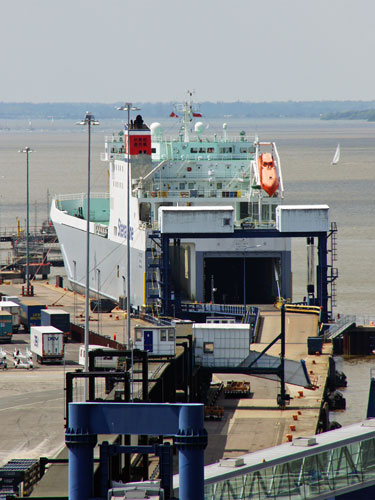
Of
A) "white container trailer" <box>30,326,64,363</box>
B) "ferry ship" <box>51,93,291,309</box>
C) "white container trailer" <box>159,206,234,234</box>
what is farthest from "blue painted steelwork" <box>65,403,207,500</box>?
"white container trailer" <box>159,206,234,234</box>

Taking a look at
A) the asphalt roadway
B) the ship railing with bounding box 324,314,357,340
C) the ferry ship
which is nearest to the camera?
the asphalt roadway

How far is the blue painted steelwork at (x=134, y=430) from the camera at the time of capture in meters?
22.9

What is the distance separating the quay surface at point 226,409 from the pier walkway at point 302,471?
4.18 m

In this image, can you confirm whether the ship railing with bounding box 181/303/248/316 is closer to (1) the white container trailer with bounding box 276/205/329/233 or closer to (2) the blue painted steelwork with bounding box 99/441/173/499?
(1) the white container trailer with bounding box 276/205/329/233

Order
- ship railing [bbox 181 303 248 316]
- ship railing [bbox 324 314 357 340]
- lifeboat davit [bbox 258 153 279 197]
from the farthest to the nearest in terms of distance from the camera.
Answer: lifeboat davit [bbox 258 153 279 197]
ship railing [bbox 181 303 248 316]
ship railing [bbox 324 314 357 340]

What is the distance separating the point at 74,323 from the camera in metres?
64.2

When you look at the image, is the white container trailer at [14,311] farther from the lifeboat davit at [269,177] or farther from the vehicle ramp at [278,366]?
the vehicle ramp at [278,366]

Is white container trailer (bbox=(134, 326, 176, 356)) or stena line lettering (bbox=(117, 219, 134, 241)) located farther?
stena line lettering (bbox=(117, 219, 134, 241))

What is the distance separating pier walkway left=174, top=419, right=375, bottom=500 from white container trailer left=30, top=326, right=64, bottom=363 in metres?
26.6

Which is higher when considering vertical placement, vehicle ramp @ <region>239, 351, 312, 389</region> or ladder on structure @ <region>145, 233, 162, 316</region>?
ladder on structure @ <region>145, 233, 162, 316</region>

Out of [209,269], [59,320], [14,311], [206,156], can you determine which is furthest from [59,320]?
[206,156]

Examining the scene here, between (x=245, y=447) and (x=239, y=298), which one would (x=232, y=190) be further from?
(x=245, y=447)

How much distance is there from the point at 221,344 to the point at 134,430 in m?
23.8

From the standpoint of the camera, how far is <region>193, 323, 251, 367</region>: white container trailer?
46812mm
